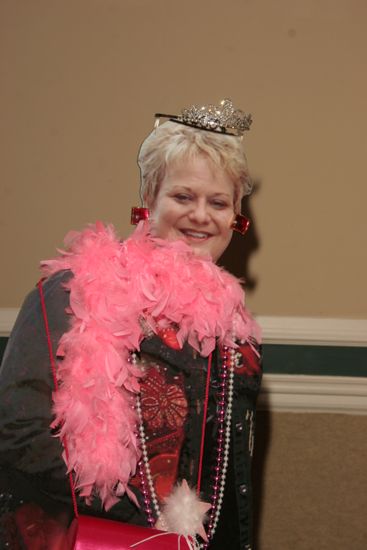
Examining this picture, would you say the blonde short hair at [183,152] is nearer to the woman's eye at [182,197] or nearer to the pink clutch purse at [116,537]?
the woman's eye at [182,197]

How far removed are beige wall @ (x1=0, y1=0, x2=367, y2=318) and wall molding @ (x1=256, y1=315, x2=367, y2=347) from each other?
0.33 ft

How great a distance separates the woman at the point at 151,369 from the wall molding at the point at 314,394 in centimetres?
75

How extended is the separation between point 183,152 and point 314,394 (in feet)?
3.58

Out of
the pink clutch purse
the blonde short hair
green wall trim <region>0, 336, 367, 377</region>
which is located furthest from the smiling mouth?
green wall trim <region>0, 336, 367, 377</region>

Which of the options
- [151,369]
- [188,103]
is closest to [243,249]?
[188,103]

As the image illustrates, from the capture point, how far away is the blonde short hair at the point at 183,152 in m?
1.31

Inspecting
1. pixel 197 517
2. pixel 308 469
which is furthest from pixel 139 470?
pixel 308 469

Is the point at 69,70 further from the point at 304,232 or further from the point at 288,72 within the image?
the point at 304,232

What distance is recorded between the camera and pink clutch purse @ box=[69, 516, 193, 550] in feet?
3.26

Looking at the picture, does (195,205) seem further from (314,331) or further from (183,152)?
(314,331)

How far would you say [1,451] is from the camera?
110cm

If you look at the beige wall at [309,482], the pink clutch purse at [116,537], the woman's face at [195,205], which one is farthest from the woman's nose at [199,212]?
the beige wall at [309,482]

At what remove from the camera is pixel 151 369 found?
3.96 ft

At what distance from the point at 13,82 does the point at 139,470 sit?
1.34 m
